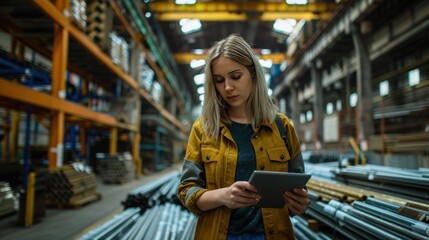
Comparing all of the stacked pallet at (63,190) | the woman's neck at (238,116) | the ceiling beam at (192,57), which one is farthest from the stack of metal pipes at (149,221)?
the ceiling beam at (192,57)

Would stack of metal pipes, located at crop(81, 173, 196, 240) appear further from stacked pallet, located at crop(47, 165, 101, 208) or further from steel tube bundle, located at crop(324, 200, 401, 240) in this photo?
stacked pallet, located at crop(47, 165, 101, 208)

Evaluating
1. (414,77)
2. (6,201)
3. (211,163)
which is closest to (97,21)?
(6,201)

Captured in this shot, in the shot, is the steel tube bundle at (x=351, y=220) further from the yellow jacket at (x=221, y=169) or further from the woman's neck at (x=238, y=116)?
the woman's neck at (x=238, y=116)

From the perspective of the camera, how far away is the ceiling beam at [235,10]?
12.8 meters

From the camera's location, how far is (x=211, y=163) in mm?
1300

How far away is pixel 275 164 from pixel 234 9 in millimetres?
13065

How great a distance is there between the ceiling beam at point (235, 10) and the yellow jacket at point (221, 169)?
12614 millimetres

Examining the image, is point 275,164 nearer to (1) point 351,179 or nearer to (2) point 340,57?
(1) point 351,179

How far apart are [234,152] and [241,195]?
27 centimetres

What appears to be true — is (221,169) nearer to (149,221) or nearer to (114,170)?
(149,221)

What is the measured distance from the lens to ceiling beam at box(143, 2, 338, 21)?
41.9ft

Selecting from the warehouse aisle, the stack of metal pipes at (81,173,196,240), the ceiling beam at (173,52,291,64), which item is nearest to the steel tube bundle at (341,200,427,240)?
the stack of metal pipes at (81,173,196,240)

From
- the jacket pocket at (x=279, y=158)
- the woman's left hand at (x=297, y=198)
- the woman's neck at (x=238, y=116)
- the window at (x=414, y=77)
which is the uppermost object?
the window at (x=414, y=77)

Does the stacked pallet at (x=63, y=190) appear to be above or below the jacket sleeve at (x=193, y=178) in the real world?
below
